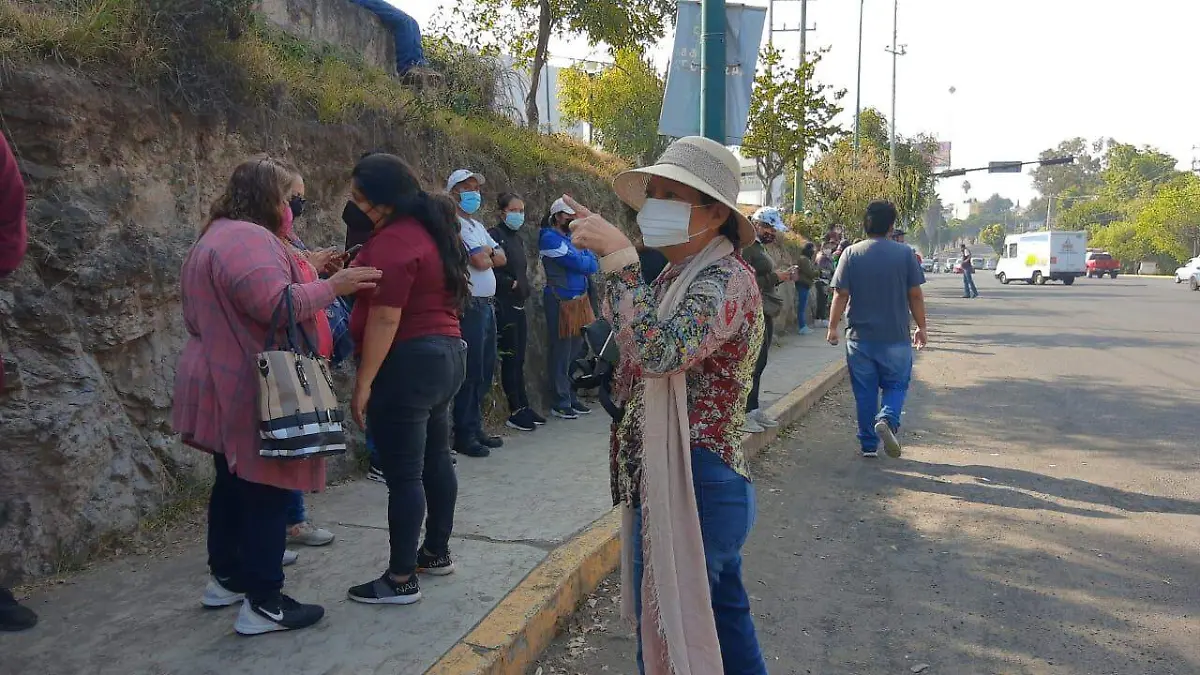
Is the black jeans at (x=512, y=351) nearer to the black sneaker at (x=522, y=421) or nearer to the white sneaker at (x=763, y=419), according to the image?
the black sneaker at (x=522, y=421)

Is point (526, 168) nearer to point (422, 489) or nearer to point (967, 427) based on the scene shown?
point (967, 427)

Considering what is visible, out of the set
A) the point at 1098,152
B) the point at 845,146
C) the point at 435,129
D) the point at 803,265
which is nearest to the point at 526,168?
the point at 435,129

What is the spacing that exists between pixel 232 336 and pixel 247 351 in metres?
0.07

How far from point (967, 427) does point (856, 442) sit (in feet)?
3.95

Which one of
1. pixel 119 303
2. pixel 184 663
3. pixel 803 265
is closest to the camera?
pixel 184 663

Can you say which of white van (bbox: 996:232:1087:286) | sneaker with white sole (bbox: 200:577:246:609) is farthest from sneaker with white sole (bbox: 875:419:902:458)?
white van (bbox: 996:232:1087:286)

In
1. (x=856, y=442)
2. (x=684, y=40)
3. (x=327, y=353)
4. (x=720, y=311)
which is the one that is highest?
(x=684, y=40)

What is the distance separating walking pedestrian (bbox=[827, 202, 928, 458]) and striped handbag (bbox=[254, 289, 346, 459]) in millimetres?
4420

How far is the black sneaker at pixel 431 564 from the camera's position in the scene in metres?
3.60

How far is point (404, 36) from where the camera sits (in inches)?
374

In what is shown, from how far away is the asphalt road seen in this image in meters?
3.36

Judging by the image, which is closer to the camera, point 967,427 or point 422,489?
point 422,489

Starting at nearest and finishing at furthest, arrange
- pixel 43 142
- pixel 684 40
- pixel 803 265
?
pixel 43 142
pixel 684 40
pixel 803 265

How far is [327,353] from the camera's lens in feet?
10.6
